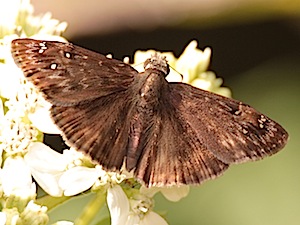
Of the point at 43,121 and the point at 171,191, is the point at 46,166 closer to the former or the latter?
the point at 43,121

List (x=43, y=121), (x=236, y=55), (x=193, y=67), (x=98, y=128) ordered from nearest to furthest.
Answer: (x=98, y=128)
(x=43, y=121)
(x=193, y=67)
(x=236, y=55)

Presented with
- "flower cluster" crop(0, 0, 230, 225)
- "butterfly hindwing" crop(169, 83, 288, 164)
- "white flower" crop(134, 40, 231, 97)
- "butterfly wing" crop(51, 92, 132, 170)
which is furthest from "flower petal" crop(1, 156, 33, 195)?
"white flower" crop(134, 40, 231, 97)

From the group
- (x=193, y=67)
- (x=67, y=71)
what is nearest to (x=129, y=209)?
(x=67, y=71)

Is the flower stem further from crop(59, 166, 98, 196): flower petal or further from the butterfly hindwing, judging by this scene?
the butterfly hindwing

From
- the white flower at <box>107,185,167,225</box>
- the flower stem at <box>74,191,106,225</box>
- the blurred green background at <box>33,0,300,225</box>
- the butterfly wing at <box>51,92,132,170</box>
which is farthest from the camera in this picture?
the blurred green background at <box>33,0,300,225</box>

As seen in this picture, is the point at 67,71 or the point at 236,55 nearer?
the point at 67,71

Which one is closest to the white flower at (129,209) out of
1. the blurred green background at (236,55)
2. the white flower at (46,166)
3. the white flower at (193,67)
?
the white flower at (46,166)

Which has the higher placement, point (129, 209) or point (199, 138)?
point (199, 138)

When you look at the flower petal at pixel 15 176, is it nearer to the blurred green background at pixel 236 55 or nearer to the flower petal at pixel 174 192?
the flower petal at pixel 174 192
